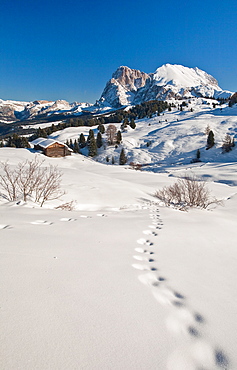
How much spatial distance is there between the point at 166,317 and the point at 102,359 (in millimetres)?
665

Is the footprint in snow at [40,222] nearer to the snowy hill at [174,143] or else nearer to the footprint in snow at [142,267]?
the footprint in snow at [142,267]

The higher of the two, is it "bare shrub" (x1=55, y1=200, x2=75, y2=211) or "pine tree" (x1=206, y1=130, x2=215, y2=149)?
"pine tree" (x1=206, y1=130, x2=215, y2=149)

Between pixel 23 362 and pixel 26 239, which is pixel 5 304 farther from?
pixel 26 239

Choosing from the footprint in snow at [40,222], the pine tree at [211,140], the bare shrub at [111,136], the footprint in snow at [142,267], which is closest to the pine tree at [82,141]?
the bare shrub at [111,136]

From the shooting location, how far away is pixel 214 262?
2.86m

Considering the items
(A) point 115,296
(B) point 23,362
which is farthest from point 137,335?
(B) point 23,362

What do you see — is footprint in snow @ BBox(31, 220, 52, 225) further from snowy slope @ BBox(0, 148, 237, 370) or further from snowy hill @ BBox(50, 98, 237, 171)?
snowy hill @ BBox(50, 98, 237, 171)

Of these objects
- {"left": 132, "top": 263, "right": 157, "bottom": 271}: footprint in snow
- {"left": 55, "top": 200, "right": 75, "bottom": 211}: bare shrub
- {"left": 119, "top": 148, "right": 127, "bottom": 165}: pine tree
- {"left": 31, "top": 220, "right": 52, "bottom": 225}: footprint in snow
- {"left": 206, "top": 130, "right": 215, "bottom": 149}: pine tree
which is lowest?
{"left": 55, "top": 200, "right": 75, "bottom": 211}: bare shrub

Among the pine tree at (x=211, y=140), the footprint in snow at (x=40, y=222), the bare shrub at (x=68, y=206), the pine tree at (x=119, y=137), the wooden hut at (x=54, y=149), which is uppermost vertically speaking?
the pine tree at (x=119, y=137)

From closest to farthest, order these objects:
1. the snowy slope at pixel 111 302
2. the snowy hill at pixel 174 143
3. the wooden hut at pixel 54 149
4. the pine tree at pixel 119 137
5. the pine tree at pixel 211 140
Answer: the snowy slope at pixel 111 302 < the wooden hut at pixel 54 149 < the snowy hill at pixel 174 143 < the pine tree at pixel 211 140 < the pine tree at pixel 119 137

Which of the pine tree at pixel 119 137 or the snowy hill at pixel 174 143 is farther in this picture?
the pine tree at pixel 119 137

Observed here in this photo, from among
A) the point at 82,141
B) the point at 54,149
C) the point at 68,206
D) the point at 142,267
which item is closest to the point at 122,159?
the point at 54,149

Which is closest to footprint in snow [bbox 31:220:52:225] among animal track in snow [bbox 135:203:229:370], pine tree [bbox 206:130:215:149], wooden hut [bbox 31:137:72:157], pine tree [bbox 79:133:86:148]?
animal track in snow [bbox 135:203:229:370]

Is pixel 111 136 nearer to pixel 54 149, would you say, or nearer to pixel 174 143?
pixel 174 143
